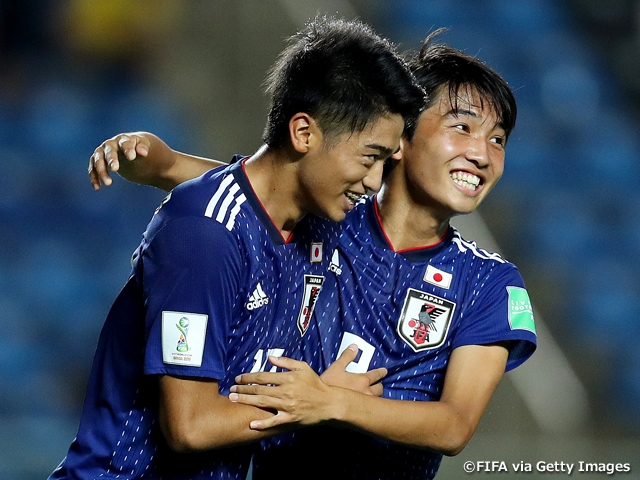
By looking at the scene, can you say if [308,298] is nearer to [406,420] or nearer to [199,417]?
[406,420]

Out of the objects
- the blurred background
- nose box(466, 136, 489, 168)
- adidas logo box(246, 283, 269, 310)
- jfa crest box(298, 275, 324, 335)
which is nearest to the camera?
adidas logo box(246, 283, 269, 310)

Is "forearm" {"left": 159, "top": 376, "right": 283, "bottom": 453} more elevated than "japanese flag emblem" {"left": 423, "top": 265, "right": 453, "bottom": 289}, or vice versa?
"japanese flag emblem" {"left": 423, "top": 265, "right": 453, "bottom": 289}

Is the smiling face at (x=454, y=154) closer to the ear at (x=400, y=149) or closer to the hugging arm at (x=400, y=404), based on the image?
the ear at (x=400, y=149)

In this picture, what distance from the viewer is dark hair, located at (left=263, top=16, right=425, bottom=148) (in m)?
2.06

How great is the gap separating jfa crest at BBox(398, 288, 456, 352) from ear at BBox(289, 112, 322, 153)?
22.2 inches

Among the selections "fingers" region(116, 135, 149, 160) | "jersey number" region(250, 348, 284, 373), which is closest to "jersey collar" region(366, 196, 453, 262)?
"jersey number" region(250, 348, 284, 373)

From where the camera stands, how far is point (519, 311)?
7.87 feet

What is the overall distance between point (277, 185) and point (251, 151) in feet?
9.84

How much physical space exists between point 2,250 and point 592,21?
4031 mm

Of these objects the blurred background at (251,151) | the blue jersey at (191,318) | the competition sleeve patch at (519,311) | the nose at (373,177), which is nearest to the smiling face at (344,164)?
the nose at (373,177)

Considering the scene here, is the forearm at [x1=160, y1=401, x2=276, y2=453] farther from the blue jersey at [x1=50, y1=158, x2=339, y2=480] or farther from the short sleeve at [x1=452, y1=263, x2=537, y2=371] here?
the short sleeve at [x1=452, y1=263, x2=537, y2=371]

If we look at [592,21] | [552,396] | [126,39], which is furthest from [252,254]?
[592,21]

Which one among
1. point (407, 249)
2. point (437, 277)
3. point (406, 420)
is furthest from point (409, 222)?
point (406, 420)

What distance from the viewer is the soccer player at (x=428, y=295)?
2340 millimetres
